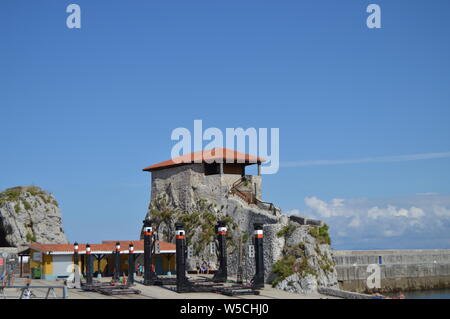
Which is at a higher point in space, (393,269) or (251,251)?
(251,251)

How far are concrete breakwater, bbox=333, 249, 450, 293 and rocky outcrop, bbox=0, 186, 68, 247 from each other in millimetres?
25914

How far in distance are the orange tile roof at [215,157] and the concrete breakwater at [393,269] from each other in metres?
11.7

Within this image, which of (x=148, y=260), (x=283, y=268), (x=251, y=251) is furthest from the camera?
(x=251, y=251)

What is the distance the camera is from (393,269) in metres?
57.1

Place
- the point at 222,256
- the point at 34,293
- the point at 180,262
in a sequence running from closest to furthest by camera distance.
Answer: the point at 34,293, the point at 180,262, the point at 222,256

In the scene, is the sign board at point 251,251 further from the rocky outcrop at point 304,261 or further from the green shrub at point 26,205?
Result: the green shrub at point 26,205

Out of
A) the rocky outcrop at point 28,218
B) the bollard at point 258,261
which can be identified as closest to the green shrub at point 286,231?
the bollard at point 258,261

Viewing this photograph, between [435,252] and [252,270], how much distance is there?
1050 inches

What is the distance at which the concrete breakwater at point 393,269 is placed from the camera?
169 feet

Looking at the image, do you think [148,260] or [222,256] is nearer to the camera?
[148,260]

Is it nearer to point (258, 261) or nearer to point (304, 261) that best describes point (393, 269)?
point (304, 261)

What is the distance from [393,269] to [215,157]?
19.9 meters

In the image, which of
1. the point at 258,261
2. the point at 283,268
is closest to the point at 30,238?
the point at 283,268
